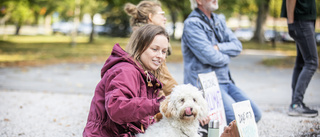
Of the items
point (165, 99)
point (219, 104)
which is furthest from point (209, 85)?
point (165, 99)

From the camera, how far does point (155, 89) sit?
285 centimetres

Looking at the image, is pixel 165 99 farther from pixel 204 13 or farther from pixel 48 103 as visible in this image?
pixel 48 103

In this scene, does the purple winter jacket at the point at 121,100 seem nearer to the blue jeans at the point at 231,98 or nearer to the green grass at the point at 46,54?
the blue jeans at the point at 231,98

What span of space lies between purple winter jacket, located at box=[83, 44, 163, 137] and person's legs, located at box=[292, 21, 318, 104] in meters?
3.42

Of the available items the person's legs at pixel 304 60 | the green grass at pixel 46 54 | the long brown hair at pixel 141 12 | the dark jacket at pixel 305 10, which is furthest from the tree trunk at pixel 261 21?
the long brown hair at pixel 141 12

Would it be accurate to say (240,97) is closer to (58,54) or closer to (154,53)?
(154,53)

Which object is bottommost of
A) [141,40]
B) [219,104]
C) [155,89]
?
[219,104]

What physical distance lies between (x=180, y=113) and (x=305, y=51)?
3.68 m

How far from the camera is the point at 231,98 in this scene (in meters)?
4.50

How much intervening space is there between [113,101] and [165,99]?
1.29 ft

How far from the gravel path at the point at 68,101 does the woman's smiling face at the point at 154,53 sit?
7.92 feet

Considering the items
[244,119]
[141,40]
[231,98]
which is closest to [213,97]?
[231,98]

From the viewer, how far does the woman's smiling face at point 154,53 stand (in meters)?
2.79

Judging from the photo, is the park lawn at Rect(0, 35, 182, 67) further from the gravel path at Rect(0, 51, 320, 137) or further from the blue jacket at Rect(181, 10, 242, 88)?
the blue jacket at Rect(181, 10, 242, 88)
